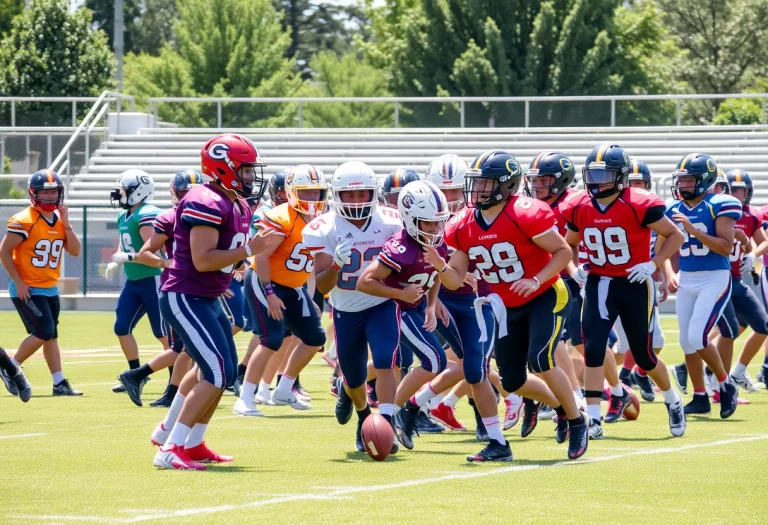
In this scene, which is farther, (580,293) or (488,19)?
(488,19)

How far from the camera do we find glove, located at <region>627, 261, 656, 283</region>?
8.03 metres

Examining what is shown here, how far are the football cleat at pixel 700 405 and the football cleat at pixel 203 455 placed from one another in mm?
3988

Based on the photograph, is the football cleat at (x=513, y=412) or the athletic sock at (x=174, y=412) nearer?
the athletic sock at (x=174, y=412)

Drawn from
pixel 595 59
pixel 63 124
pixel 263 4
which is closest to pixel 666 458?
pixel 63 124

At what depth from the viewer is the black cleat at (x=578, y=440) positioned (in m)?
7.19

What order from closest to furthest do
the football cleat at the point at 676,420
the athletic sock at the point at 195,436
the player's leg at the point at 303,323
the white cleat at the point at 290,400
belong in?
the athletic sock at the point at 195,436 → the football cleat at the point at 676,420 → the player's leg at the point at 303,323 → the white cleat at the point at 290,400

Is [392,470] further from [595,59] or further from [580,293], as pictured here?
[595,59]

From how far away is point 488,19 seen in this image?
38.8 metres

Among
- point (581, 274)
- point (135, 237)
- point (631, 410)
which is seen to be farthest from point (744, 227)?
point (135, 237)

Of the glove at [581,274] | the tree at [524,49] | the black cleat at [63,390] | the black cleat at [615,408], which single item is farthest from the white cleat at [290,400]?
the tree at [524,49]

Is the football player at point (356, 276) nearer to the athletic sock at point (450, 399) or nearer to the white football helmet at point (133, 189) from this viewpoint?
the athletic sock at point (450, 399)

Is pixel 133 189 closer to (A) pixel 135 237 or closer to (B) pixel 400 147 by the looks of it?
(A) pixel 135 237

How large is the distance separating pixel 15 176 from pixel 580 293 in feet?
57.5

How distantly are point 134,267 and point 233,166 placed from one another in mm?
4210
